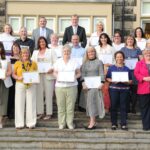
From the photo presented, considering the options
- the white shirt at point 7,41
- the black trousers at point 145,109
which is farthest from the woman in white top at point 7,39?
the black trousers at point 145,109

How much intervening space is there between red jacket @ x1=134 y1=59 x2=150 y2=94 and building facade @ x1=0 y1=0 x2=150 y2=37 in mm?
4660

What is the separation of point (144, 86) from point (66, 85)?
146 cm

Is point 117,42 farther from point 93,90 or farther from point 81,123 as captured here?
point 81,123

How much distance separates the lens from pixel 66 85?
907 cm

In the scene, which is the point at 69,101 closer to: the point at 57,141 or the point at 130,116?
the point at 57,141

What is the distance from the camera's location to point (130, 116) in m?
9.81

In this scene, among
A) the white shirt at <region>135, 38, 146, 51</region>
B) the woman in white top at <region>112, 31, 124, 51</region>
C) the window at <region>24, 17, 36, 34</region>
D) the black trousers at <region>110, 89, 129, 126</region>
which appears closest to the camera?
the black trousers at <region>110, 89, 129, 126</region>

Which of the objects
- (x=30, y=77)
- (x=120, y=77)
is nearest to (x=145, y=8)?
(x=120, y=77)

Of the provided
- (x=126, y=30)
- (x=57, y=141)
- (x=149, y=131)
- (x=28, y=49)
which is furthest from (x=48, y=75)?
(x=126, y=30)

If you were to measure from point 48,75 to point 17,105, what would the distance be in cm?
86

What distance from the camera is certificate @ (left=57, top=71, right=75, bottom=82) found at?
9016 mm

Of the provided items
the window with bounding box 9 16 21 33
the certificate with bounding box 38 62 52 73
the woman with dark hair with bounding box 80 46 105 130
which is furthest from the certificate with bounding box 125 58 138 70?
the window with bounding box 9 16 21 33

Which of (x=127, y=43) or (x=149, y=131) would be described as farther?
(x=127, y=43)

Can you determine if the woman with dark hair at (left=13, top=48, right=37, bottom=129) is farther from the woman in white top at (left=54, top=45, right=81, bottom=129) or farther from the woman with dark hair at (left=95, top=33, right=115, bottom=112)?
the woman with dark hair at (left=95, top=33, right=115, bottom=112)
